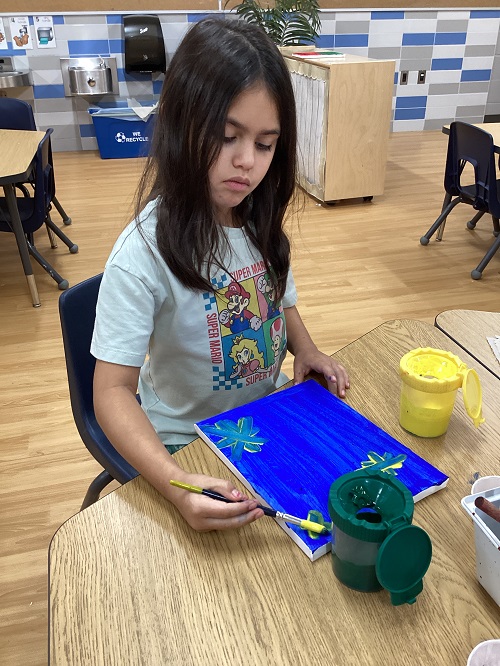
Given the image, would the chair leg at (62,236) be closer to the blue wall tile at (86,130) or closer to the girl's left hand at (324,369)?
the blue wall tile at (86,130)

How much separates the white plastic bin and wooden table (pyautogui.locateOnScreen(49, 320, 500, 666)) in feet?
0.07

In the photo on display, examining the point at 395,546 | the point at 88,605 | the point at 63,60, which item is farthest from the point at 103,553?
the point at 63,60

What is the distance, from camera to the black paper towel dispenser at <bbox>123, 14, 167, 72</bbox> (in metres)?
4.95

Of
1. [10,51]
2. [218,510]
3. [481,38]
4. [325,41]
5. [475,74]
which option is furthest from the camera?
[475,74]

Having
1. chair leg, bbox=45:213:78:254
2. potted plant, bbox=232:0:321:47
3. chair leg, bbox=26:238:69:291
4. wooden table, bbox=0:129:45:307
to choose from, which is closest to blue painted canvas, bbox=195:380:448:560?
wooden table, bbox=0:129:45:307

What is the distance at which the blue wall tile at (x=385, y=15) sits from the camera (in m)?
5.45

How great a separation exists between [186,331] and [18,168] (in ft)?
6.37

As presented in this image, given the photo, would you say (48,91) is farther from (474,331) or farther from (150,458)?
(150,458)

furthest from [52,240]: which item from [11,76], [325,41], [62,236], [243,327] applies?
[325,41]

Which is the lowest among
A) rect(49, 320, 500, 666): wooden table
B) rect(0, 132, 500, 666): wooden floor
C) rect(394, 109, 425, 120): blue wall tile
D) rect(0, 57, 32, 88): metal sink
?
rect(0, 132, 500, 666): wooden floor

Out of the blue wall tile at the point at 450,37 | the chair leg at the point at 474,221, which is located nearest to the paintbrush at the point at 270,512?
the chair leg at the point at 474,221

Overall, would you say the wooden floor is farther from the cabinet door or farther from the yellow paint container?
the yellow paint container

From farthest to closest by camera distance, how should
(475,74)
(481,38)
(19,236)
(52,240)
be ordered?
(475,74) < (481,38) < (52,240) < (19,236)

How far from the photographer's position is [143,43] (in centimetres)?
499
